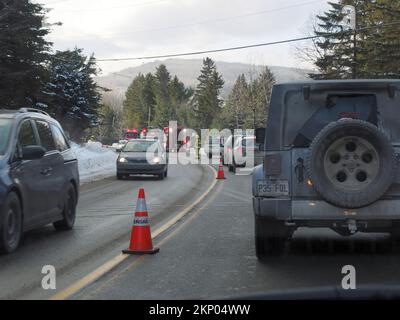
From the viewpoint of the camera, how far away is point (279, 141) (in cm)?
730

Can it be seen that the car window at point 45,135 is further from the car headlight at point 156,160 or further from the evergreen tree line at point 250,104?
the evergreen tree line at point 250,104

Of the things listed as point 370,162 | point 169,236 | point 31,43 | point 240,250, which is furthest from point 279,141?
point 31,43

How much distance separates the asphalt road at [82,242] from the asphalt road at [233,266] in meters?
0.49

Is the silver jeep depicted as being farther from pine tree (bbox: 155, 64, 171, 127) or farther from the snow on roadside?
pine tree (bbox: 155, 64, 171, 127)

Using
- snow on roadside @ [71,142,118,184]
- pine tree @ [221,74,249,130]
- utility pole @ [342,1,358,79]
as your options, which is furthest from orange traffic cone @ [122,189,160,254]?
pine tree @ [221,74,249,130]

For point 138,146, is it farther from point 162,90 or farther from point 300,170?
point 162,90

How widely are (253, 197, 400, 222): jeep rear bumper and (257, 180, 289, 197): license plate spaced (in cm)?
8

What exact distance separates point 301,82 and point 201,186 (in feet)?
44.0

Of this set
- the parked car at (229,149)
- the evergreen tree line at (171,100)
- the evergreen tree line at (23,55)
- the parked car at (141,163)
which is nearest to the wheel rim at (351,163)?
the parked car at (141,163)

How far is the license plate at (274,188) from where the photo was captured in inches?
281

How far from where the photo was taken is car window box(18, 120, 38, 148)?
28.4 ft

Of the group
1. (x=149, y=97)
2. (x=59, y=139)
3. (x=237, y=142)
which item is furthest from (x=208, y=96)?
(x=59, y=139)

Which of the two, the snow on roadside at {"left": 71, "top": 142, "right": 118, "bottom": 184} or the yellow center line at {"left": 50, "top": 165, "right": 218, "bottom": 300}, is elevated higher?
the yellow center line at {"left": 50, "top": 165, "right": 218, "bottom": 300}
